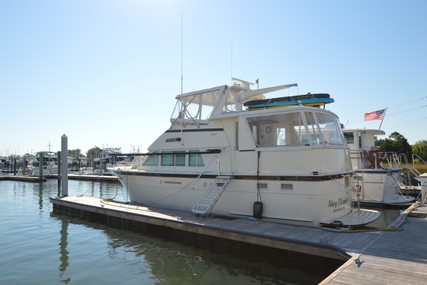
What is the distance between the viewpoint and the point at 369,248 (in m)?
6.76

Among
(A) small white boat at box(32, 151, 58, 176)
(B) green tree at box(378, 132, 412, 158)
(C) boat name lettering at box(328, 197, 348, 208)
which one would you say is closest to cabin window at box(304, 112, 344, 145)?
(C) boat name lettering at box(328, 197, 348, 208)

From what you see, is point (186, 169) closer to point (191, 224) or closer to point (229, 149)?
point (229, 149)

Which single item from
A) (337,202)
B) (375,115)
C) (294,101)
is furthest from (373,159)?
(294,101)

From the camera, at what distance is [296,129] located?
9758 mm

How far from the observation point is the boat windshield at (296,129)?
9.45 metres

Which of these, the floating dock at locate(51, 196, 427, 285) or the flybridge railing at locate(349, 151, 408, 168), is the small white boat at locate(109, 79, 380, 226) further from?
the flybridge railing at locate(349, 151, 408, 168)

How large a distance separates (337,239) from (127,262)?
5148 millimetres

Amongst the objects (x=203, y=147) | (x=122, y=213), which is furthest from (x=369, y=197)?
(x=122, y=213)

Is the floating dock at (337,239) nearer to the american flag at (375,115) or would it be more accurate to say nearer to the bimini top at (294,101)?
the bimini top at (294,101)

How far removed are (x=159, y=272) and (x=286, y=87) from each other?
690 centimetres

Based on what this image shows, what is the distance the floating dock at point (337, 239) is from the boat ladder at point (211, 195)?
0.28m

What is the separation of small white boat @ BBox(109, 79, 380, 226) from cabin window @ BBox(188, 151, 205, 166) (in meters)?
0.03

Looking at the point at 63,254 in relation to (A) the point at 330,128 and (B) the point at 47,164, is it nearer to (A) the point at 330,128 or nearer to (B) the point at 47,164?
(A) the point at 330,128

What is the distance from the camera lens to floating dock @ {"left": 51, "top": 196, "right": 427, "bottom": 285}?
5.47 m
